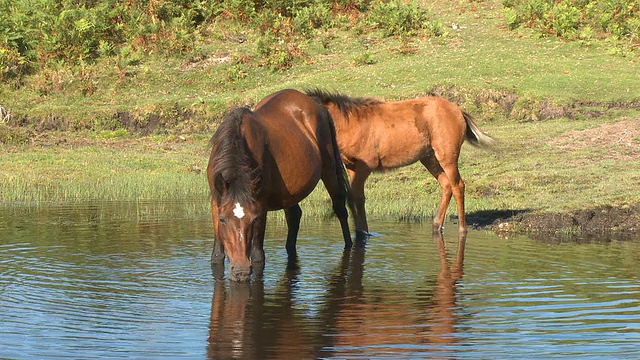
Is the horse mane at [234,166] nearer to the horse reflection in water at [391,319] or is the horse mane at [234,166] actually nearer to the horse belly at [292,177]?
the horse belly at [292,177]

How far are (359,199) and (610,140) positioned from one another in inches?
287

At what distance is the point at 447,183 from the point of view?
1382 centimetres

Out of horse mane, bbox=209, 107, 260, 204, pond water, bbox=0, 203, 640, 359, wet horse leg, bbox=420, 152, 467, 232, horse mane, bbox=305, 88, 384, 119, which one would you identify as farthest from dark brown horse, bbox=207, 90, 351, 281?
wet horse leg, bbox=420, 152, 467, 232

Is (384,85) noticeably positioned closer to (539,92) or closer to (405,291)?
(539,92)

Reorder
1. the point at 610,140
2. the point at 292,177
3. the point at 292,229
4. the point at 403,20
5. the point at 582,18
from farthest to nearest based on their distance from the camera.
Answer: the point at 403,20, the point at 582,18, the point at 610,140, the point at 292,229, the point at 292,177

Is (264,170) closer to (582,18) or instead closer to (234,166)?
(234,166)

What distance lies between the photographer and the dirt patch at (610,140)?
682 inches

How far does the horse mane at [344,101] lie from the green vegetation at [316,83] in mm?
1801

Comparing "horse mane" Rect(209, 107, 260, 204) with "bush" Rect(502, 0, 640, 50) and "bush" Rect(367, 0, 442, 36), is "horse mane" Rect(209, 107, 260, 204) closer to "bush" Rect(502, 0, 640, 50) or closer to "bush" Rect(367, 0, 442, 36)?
"bush" Rect(367, 0, 442, 36)

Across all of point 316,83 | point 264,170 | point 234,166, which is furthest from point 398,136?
point 316,83

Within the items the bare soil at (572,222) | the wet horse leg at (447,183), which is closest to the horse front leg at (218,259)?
the wet horse leg at (447,183)

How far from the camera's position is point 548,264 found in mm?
10352

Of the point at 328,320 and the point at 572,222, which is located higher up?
the point at 572,222

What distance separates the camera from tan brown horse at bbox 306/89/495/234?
13.3m
